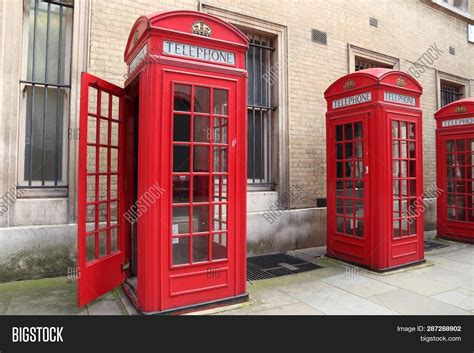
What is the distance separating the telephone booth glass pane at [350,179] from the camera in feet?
18.5

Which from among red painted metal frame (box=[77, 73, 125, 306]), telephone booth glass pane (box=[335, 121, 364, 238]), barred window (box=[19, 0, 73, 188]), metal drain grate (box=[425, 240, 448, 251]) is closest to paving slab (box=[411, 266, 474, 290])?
telephone booth glass pane (box=[335, 121, 364, 238])

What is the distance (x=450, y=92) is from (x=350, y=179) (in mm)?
7368

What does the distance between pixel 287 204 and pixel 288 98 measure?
2.16 m

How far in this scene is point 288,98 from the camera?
681 cm

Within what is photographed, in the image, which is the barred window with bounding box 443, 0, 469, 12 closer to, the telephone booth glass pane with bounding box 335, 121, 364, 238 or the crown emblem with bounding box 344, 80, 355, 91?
the crown emblem with bounding box 344, 80, 355, 91

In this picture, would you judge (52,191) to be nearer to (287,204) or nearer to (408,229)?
(287,204)

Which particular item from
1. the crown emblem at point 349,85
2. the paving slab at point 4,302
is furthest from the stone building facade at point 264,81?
the crown emblem at point 349,85

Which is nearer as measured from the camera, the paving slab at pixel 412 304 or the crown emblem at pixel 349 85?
the paving slab at pixel 412 304

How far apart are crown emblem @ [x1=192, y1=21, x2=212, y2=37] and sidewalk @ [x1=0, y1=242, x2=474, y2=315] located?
3.11m

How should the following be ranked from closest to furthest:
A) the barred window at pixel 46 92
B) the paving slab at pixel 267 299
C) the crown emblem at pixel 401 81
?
1. the paving slab at pixel 267 299
2. the barred window at pixel 46 92
3. the crown emblem at pixel 401 81

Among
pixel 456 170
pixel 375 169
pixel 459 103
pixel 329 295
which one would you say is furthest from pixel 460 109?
pixel 329 295

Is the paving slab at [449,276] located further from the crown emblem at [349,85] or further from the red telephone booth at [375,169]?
the crown emblem at [349,85]

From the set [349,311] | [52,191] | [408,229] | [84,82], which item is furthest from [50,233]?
[408,229]

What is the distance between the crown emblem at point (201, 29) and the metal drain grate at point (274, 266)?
3.44 m
